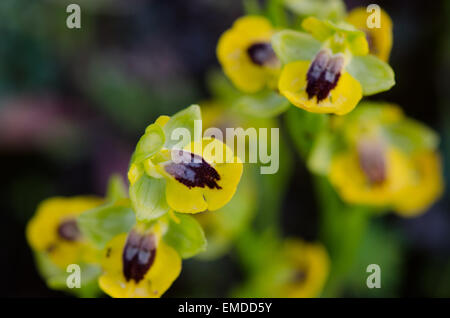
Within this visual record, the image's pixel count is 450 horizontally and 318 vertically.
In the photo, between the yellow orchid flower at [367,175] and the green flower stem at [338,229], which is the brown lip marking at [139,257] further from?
the green flower stem at [338,229]

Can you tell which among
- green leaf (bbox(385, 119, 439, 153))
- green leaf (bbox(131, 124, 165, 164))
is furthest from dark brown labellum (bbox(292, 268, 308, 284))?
green leaf (bbox(131, 124, 165, 164))

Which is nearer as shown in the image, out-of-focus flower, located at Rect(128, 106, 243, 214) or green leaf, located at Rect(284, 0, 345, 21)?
Answer: out-of-focus flower, located at Rect(128, 106, 243, 214)

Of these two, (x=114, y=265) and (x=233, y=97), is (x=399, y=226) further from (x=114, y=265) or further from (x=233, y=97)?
(x=114, y=265)

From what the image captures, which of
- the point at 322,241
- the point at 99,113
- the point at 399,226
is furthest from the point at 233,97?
the point at 399,226

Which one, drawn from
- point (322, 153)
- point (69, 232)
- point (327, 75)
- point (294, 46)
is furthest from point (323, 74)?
point (69, 232)

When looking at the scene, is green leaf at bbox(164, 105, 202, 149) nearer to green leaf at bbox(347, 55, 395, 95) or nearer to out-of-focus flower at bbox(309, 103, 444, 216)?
green leaf at bbox(347, 55, 395, 95)

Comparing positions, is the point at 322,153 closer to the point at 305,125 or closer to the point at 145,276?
the point at 305,125
